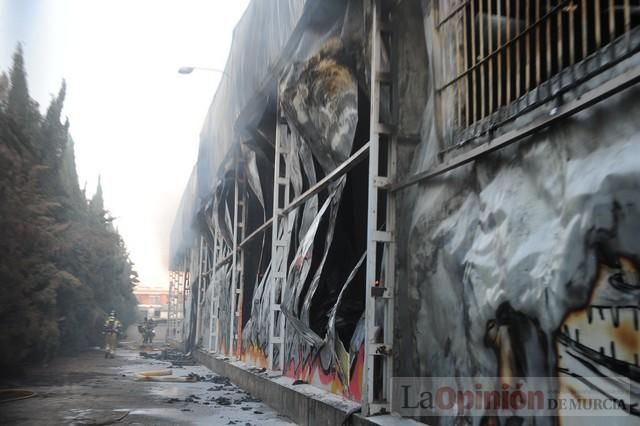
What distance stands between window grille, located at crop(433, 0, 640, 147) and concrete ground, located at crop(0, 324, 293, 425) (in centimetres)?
512

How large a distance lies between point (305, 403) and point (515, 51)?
5216 mm

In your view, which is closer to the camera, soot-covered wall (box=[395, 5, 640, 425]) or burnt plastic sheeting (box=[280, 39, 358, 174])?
soot-covered wall (box=[395, 5, 640, 425])

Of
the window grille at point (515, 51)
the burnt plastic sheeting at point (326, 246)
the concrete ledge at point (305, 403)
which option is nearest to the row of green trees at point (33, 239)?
the burnt plastic sheeting at point (326, 246)

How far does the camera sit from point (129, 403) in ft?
34.0

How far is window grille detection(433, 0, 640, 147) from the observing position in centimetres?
368

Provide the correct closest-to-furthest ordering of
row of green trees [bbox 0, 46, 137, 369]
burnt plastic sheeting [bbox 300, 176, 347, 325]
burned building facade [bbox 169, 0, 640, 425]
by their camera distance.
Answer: burned building facade [bbox 169, 0, 640, 425], burnt plastic sheeting [bbox 300, 176, 347, 325], row of green trees [bbox 0, 46, 137, 369]

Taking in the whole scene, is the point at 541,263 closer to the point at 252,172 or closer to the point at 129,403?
the point at 129,403

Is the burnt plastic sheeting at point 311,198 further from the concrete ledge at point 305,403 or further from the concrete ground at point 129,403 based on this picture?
the concrete ground at point 129,403

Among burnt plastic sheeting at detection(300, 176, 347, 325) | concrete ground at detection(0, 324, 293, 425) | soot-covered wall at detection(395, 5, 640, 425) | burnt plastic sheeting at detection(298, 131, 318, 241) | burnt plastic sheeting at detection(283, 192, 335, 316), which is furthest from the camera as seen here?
burnt plastic sheeting at detection(298, 131, 318, 241)

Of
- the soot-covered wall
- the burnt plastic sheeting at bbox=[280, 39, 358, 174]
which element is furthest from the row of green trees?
the soot-covered wall

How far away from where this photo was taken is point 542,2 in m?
4.33

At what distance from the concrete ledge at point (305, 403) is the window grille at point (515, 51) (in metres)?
2.79

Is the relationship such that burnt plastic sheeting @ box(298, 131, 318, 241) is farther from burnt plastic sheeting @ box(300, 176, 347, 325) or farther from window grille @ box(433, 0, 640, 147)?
window grille @ box(433, 0, 640, 147)

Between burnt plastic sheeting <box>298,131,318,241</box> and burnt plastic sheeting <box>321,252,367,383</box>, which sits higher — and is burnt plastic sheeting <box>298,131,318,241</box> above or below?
above
